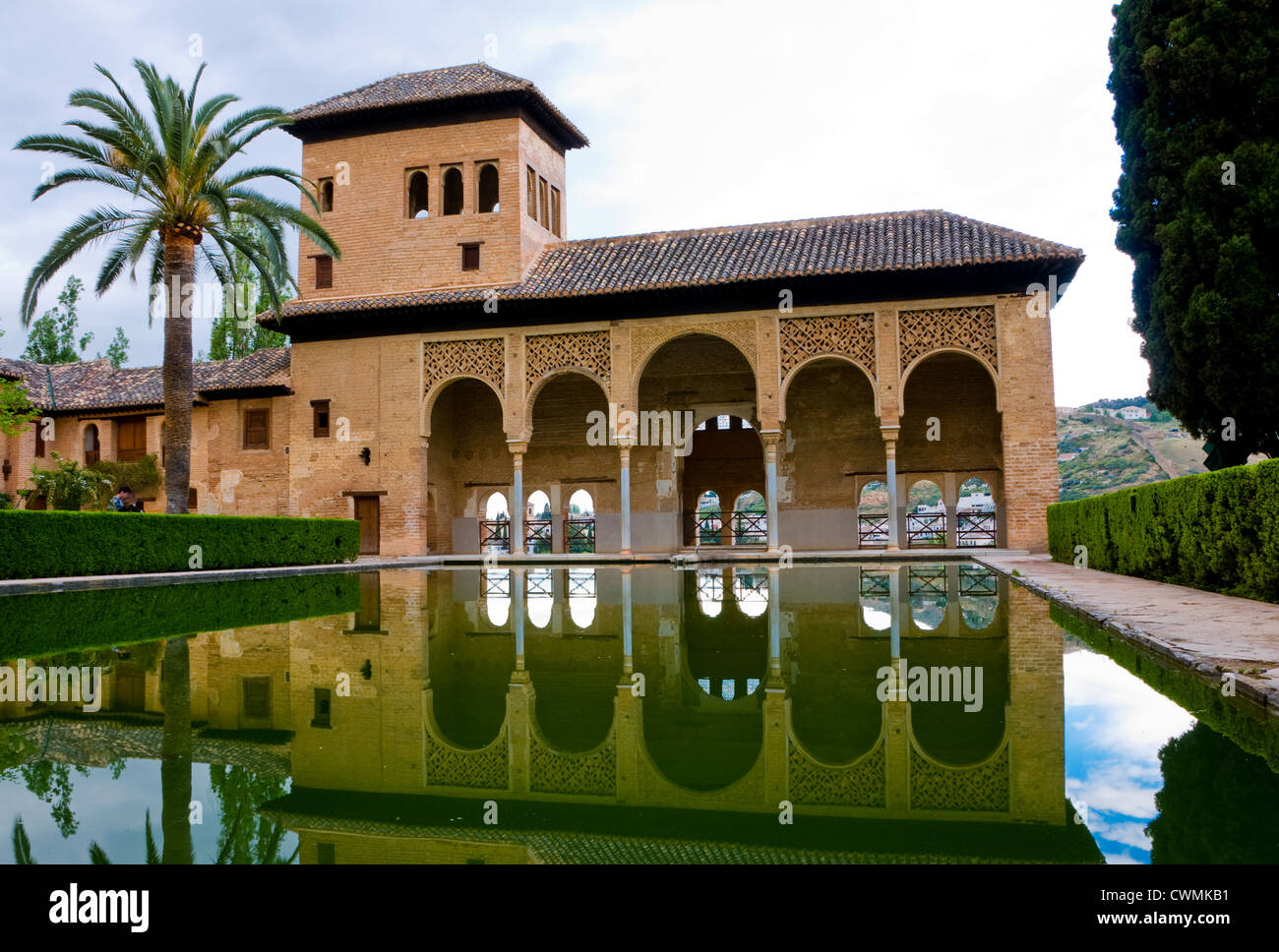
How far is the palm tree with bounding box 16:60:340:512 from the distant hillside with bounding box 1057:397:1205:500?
5725 cm

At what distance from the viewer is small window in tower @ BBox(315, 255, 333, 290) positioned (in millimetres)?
23734

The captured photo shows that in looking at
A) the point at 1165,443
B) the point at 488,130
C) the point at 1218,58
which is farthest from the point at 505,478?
the point at 1165,443

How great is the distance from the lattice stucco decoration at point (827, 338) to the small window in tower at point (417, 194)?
31.0ft

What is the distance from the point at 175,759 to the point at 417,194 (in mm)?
22302

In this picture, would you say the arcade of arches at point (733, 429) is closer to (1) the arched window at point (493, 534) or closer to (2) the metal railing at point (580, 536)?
(1) the arched window at point (493, 534)

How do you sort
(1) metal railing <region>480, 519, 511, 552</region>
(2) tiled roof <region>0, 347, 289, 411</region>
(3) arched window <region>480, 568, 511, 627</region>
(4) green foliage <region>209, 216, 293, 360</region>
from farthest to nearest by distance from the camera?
(4) green foliage <region>209, 216, 293, 360</region>, (1) metal railing <region>480, 519, 511, 552</region>, (2) tiled roof <region>0, 347, 289, 411</region>, (3) arched window <region>480, 568, 511, 627</region>

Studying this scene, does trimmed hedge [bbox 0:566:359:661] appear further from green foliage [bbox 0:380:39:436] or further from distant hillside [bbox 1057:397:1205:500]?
distant hillside [bbox 1057:397:1205:500]

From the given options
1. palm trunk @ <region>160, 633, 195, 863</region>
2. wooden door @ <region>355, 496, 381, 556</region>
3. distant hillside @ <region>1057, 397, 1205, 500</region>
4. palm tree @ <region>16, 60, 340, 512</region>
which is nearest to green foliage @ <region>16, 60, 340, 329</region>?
palm tree @ <region>16, 60, 340, 512</region>

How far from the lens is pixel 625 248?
A: 22969 mm

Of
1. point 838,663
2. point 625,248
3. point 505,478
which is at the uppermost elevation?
point 625,248

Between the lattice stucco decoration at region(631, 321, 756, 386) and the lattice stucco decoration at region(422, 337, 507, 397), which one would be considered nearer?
the lattice stucco decoration at region(631, 321, 756, 386)
